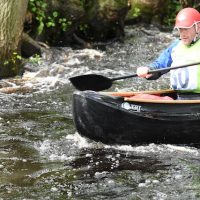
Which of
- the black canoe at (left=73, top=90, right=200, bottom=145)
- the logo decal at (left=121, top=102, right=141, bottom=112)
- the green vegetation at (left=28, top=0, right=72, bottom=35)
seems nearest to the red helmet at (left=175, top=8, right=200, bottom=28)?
the black canoe at (left=73, top=90, right=200, bottom=145)

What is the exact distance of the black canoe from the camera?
553cm

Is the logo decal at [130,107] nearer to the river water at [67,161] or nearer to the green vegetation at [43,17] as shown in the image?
the river water at [67,161]

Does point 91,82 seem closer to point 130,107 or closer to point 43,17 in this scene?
point 130,107

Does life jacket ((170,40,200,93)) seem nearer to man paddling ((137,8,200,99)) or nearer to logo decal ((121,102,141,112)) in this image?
man paddling ((137,8,200,99))

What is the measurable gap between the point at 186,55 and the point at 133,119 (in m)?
1.02

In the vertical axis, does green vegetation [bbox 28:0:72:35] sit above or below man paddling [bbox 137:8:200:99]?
above

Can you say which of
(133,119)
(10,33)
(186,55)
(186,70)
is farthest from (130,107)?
(10,33)

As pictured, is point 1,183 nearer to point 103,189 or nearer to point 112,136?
point 103,189

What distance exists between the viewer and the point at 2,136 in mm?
6176

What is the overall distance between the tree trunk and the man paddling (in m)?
3.48

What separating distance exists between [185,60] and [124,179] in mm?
1791

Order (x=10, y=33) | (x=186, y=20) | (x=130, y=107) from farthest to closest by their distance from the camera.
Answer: (x=10, y=33)
(x=186, y=20)
(x=130, y=107)

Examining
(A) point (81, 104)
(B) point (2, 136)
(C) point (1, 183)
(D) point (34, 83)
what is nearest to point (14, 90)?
(D) point (34, 83)

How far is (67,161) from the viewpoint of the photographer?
5.36 meters
